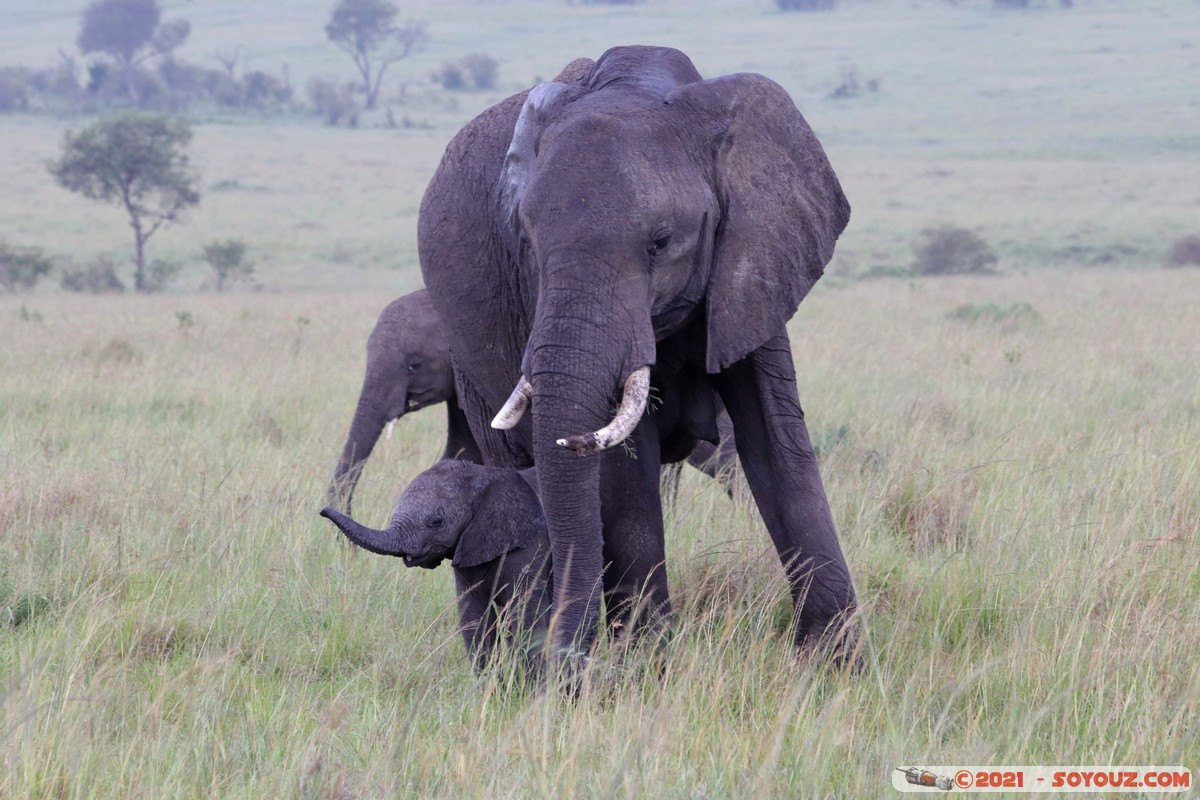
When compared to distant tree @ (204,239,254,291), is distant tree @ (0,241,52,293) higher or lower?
higher

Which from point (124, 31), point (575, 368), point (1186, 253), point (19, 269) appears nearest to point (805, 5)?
point (124, 31)

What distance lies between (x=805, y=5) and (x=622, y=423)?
362ft

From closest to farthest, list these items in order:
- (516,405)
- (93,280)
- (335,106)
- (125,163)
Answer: (516,405), (93,280), (125,163), (335,106)

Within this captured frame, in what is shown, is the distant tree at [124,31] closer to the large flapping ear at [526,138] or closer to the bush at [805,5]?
the bush at [805,5]

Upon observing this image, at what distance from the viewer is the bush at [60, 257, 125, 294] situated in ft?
84.7

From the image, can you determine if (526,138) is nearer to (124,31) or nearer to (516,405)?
(516,405)

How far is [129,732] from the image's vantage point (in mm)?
3650

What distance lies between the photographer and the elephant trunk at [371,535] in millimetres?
3807

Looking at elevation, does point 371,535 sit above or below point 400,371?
above

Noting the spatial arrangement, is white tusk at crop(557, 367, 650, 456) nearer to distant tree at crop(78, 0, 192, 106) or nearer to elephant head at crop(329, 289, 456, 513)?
elephant head at crop(329, 289, 456, 513)

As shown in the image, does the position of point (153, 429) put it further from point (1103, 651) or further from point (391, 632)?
point (1103, 651)

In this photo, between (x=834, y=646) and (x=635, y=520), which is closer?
(x=834, y=646)

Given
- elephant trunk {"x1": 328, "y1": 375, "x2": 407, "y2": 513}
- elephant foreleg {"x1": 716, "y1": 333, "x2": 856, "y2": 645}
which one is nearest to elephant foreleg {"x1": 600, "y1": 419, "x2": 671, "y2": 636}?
elephant foreleg {"x1": 716, "y1": 333, "x2": 856, "y2": 645}

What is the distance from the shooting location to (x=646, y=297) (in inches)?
153
